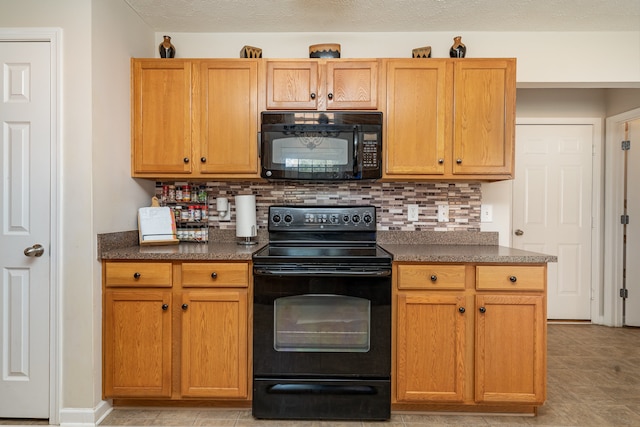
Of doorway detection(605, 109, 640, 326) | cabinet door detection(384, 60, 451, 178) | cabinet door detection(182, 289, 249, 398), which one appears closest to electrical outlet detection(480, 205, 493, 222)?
cabinet door detection(384, 60, 451, 178)

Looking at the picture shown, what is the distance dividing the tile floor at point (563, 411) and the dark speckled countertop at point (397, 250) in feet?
2.91

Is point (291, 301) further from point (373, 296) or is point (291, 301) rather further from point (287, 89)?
point (287, 89)

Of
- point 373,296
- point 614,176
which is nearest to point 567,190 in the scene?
point 614,176

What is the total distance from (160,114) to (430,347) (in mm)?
2137

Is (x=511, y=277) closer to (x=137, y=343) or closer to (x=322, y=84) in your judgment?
(x=322, y=84)

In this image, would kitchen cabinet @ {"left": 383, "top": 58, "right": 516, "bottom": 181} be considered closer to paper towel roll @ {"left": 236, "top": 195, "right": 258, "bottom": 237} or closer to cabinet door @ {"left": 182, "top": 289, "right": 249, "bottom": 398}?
paper towel roll @ {"left": 236, "top": 195, "right": 258, "bottom": 237}

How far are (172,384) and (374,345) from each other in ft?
3.73

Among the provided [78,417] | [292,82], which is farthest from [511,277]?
[78,417]

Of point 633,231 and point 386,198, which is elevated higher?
point 386,198

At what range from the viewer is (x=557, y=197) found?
3809mm

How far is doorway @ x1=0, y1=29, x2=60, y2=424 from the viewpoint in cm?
196

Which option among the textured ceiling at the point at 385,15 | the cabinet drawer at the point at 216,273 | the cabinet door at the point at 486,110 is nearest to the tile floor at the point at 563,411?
the cabinet drawer at the point at 216,273

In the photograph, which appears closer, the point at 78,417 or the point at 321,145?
the point at 78,417

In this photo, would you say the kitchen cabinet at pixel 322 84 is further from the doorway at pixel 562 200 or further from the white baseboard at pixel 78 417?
the doorway at pixel 562 200
